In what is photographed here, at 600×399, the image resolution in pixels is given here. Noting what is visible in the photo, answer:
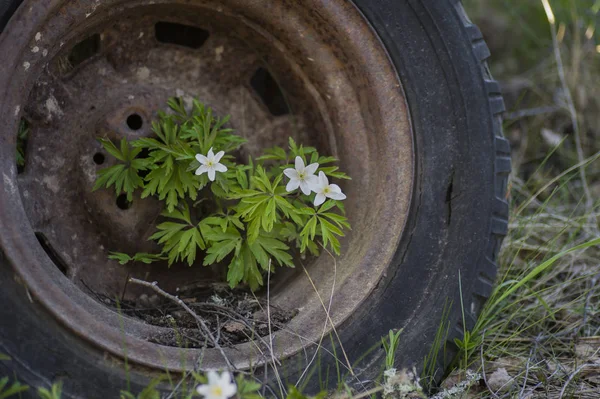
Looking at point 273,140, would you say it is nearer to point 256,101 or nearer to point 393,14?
point 256,101

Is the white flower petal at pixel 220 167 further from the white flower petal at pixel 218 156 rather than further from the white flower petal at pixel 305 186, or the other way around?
the white flower petal at pixel 305 186

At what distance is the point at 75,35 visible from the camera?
6.57 ft

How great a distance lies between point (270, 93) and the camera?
2.60 meters

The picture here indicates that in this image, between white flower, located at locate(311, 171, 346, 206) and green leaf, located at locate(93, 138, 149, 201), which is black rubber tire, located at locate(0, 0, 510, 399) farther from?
green leaf, located at locate(93, 138, 149, 201)

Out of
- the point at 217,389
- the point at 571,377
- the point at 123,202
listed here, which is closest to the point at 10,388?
the point at 217,389

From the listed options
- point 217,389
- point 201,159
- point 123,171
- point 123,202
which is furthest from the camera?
point 123,202

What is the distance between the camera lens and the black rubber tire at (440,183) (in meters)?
2.11

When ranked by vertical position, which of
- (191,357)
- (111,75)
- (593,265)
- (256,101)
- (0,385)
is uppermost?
(111,75)

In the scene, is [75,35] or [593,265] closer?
[75,35]

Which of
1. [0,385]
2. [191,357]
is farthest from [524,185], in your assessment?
[0,385]

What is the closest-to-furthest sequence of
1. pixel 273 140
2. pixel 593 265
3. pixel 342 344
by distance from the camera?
Result: pixel 342 344 → pixel 273 140 → pixel 593 265

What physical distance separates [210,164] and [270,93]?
2.14 feet

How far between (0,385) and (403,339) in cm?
111

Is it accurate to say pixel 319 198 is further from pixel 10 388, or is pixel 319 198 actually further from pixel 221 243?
pixel 10 388
